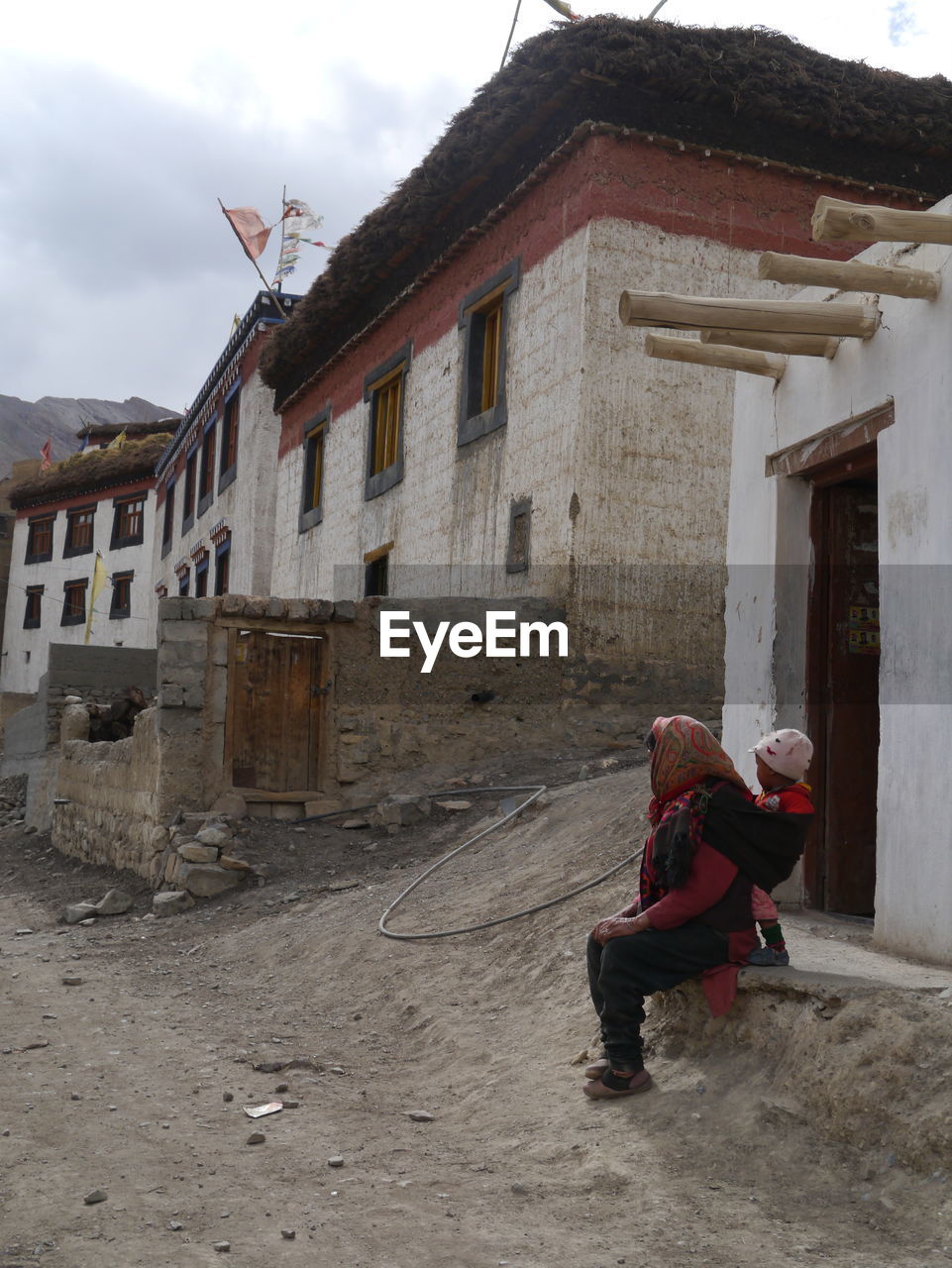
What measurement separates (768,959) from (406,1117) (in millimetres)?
1501

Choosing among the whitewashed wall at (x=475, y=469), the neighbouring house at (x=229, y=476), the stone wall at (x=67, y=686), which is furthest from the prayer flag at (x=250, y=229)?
the stone wall at (x=67, y=686)

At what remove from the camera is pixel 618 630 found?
1090 cm

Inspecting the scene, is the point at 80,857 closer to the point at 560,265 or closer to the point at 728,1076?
the point at 560,265

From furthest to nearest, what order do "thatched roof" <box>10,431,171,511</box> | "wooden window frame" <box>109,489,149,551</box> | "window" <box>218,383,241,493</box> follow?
"wooden window frame" <box>109,489,149,551</box>, "thatched roof" <box>10,431,171,511</box>, "window" <box>218,383,241,493</box>

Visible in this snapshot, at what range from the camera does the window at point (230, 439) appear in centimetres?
2283

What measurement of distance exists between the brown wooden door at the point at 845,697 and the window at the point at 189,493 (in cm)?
2191

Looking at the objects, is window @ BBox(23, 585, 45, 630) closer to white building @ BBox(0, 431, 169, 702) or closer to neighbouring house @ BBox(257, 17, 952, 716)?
white building @ BBox(0, 431, 169, 702)

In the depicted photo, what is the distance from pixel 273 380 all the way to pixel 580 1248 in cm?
1817

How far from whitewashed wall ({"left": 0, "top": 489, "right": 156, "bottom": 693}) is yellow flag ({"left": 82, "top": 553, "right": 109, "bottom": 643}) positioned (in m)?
0.26

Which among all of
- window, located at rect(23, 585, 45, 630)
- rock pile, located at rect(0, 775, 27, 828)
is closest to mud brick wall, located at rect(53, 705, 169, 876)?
rock pile, located at rect(0, 775, 27, 828)

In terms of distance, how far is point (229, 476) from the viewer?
2294 cm

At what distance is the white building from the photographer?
33.1 meters

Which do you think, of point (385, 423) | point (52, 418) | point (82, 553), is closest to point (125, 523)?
point (82, 553)

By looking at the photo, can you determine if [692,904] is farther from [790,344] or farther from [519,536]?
[519,536]
